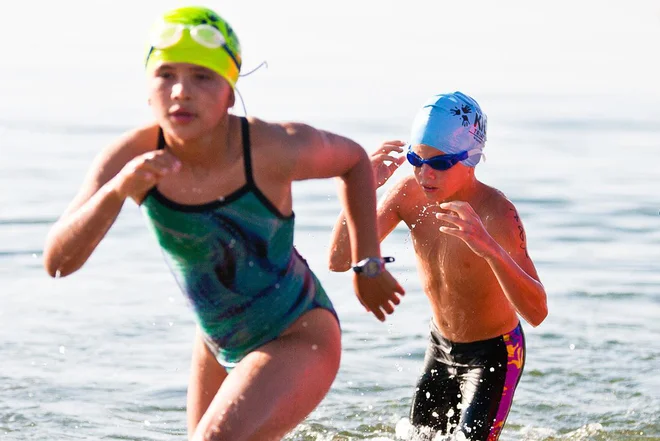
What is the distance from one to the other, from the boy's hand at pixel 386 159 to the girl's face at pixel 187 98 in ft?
5.71

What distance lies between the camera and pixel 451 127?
21.8ft

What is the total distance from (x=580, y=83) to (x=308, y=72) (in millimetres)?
5484

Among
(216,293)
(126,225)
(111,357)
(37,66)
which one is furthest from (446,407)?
(37,66)

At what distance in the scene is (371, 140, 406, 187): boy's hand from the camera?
661cm

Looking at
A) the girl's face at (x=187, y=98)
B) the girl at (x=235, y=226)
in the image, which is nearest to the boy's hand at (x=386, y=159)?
the girl at (x=235, y=226)

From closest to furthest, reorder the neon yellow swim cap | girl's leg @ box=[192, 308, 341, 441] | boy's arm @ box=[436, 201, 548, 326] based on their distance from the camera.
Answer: girl's leg @ box=[192, 308, 341, 441] → the neon yellow swim cap → boy's arm @ box=[436, 201, 548, 326]

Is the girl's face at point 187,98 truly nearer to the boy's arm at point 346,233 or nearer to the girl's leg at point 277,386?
the girl's leg at point 277,386

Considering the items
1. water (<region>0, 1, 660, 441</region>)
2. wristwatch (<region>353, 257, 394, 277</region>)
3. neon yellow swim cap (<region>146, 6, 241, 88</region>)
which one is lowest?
water (<region>0, 1, 660, 441</region>)

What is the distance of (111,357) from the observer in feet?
30.2

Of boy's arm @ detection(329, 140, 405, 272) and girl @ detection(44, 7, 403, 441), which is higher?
girl @ detection(44, 7, 403, 441)

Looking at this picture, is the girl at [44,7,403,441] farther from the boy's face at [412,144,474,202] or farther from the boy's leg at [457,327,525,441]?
the boy's leg at [457,327,525,441]

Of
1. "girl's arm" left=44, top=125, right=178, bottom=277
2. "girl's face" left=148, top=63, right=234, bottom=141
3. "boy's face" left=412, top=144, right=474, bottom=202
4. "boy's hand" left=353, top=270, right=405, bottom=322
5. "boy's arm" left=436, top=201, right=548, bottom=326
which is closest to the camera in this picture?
"girl's arm" left=44, top=125, right=178, bottom=277

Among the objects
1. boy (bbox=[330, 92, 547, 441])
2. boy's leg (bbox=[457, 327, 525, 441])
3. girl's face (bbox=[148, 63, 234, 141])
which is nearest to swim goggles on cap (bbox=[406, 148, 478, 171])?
boy (bbox=[330, 92, 547, 441])

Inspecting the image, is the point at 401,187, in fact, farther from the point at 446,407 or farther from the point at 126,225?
the point at 126,225
